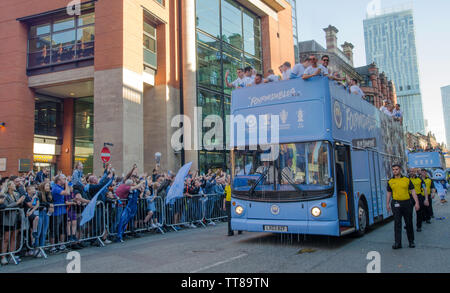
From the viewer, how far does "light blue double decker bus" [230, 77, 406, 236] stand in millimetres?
7539

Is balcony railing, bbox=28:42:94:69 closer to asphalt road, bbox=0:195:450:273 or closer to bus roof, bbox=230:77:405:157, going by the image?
asphalt road, bbox=0:195:450:273

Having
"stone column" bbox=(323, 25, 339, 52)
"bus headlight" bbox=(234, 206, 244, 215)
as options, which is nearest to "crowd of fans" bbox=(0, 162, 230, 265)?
"bus headlight" bbox=(234, 206, 244, 215)

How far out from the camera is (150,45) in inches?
943

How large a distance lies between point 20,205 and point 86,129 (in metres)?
20.0

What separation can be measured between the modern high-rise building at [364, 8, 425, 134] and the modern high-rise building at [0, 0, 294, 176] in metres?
141

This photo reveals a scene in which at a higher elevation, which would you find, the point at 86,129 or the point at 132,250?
the point at 86,129

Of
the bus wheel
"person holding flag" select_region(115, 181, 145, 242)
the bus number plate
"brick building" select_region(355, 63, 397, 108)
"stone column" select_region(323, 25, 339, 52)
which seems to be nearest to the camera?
the bus number plate

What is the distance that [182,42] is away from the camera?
25281mm

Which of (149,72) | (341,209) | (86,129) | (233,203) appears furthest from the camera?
(86,129)

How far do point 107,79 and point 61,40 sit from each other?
5.41 metres

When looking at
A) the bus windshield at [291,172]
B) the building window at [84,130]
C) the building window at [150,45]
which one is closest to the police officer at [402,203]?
the bus windshield at [291,172]
